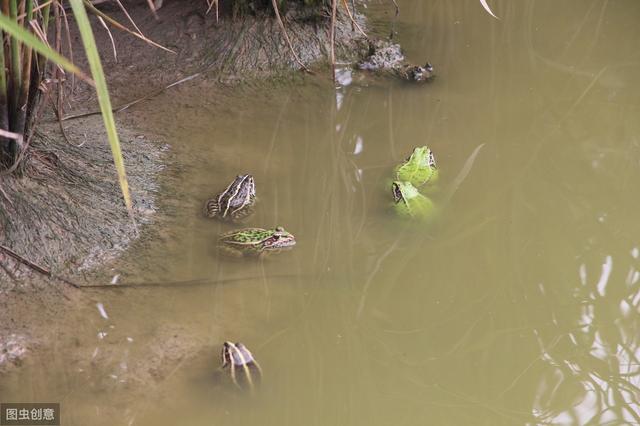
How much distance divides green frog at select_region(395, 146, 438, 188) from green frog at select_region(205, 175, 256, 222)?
1.02 meters

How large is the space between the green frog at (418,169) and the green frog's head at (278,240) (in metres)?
0.93

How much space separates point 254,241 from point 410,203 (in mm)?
1092

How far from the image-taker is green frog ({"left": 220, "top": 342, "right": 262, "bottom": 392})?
340 cm

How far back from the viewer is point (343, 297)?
13.1 feet

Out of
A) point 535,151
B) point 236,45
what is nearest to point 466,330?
point 535,151

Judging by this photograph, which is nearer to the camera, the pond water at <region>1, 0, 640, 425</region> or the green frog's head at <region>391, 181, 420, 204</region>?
the pond water at <region>1, 0, 640, 425</region>

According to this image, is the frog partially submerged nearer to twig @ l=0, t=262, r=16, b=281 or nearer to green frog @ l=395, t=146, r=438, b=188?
green frog @ l=395, t=146, r=438, b=188

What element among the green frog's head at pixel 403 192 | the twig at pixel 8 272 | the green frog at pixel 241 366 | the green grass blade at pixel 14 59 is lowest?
the green frog at pixel 241 366

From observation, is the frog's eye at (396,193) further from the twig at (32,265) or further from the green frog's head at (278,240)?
the twig at (32,265)

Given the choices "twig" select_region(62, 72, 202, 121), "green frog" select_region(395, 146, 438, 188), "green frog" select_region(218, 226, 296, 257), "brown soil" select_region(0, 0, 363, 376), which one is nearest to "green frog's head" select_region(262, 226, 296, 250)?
"green frog" select_region(218, 226, 296, 257)

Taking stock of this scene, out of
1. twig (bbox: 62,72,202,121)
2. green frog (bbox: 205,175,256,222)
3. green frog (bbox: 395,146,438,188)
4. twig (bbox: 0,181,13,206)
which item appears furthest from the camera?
twig (bbox: 62,72,202,121)

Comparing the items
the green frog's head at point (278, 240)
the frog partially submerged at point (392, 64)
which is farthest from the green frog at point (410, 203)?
the frog partially submerged at point (392, 64)

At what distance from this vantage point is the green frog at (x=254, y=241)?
4086 mm

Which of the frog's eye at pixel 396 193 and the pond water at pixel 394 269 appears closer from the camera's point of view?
the pond water at pixel 394 269
